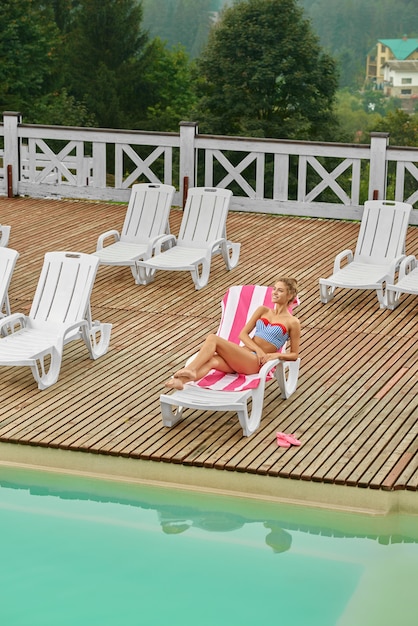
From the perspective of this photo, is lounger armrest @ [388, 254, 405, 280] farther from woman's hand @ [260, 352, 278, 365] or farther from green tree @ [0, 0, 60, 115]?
green tree @ [0, 0, 60, 115]

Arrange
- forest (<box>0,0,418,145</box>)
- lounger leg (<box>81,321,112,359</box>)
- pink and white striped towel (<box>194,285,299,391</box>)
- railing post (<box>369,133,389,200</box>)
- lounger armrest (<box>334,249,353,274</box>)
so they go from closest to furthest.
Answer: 1. pink and white striped towel (<box>194,285,299,391</box>)
2. lounger leg (<box>81,321,112,359</box>)
3. lounger armrest (<box>334,249,353,274</box>)
4. railing post (<box>369,133,389,200</box>)
5. forest (<box>0,0,418,145</box>)

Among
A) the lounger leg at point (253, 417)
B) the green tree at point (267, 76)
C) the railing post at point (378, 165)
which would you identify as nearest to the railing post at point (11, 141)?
the railing post at point (378, 165)

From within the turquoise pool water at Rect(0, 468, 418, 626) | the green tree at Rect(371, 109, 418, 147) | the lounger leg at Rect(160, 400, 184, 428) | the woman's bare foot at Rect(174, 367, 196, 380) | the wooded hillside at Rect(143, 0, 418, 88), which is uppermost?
the wooded hillside at Rect(143, 0, 418, 88)

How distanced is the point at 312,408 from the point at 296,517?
1.51 meters

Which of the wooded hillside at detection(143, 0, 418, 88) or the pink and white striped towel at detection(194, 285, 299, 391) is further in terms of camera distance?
the wooded hillside at detection(143, 0, 418, 88)

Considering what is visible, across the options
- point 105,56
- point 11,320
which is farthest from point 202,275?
point 105,56

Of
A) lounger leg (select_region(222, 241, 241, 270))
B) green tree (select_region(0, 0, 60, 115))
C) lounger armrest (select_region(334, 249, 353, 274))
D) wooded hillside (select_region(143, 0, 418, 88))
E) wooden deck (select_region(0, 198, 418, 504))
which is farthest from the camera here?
wooded hillside (select_region(143, 0, 418, 88))

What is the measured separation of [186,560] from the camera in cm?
683

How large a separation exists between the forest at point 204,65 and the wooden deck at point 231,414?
33.6m

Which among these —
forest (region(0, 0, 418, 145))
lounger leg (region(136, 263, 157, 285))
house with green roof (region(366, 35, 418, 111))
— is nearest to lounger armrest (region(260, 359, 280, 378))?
lounger leg (region(136, 263, 157, 285))

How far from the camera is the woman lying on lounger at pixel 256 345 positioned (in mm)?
8250

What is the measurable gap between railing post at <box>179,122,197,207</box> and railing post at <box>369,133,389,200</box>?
2.45 m

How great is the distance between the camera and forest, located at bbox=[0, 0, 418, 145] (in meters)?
46.3

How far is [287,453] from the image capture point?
7.72 m
